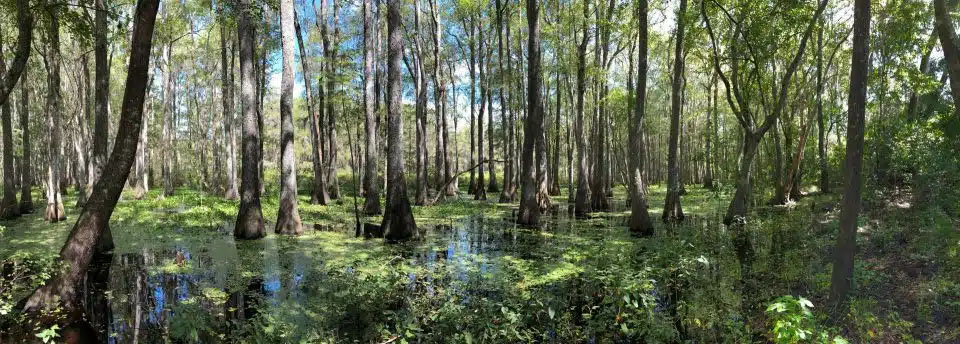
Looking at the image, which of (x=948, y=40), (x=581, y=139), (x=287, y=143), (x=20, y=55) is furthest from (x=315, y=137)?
(x=948, y=40)

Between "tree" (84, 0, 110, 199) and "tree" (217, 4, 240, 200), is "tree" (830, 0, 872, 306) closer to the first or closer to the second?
"tree" (84, 0, 110, 199)

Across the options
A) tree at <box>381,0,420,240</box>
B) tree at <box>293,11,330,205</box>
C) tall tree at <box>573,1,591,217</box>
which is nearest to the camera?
tree at <box>381,0,420,240</box>

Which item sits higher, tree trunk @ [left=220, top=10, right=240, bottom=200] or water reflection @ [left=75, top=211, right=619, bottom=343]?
tree trunk @ [left=220, top=10, right=240, bottom=200]

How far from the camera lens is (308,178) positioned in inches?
1374

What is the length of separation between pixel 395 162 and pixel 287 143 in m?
3.36

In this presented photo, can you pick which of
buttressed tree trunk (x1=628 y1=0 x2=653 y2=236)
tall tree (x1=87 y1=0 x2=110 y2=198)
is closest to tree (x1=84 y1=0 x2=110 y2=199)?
tall tree (x1=87 y1=0 x2=110 y2=198)

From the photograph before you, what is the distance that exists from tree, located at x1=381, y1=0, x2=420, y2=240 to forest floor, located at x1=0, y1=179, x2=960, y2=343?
0.68 metres

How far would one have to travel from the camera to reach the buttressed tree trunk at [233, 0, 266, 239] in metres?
12.4

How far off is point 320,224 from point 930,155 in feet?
53.1

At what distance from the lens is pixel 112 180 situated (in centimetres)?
639

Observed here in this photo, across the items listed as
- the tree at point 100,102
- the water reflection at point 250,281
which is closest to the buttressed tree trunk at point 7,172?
the tree at point 100,102

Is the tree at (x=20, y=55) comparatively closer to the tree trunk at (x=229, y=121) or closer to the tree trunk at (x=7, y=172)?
the tree trunk at (x=7, y=172)

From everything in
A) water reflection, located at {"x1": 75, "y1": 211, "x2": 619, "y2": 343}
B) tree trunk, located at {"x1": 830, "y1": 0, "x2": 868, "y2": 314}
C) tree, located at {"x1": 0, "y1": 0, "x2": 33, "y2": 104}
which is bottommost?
water reflection, located at {"x1": 75, "y1": 211, "x2": 619, "y2": 343}

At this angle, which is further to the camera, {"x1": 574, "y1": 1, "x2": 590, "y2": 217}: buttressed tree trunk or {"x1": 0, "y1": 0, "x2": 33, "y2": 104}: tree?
{"x1": 574, "y1": 1, "x2": 590, "y2": 217}: buttressed tree trunk
